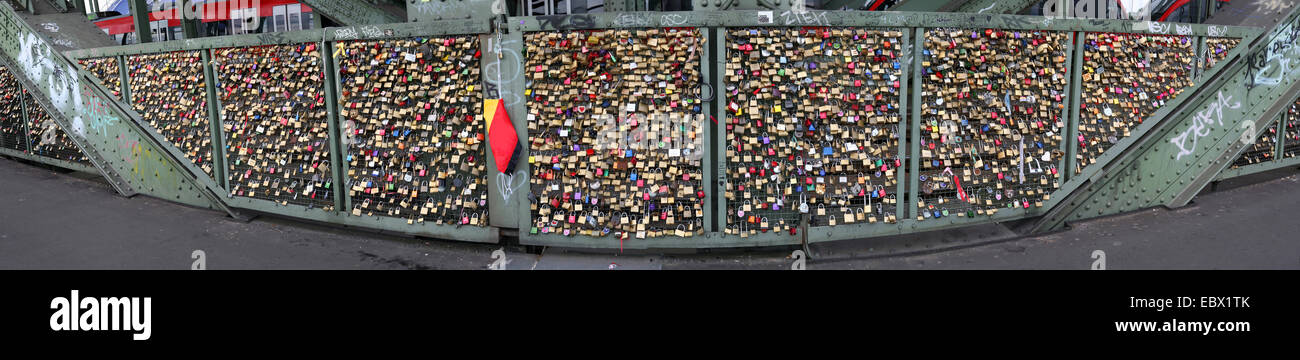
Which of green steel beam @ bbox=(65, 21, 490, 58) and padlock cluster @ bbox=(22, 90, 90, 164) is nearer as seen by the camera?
green steel beam @ bbox=(65, 21, 490, 58)

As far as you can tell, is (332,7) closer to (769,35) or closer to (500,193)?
(500,193)

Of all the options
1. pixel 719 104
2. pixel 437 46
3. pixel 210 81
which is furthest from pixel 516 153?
pixel 210 81

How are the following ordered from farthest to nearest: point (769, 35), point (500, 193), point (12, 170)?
point (12, 170) → point (500, 193) → point (769, 35)

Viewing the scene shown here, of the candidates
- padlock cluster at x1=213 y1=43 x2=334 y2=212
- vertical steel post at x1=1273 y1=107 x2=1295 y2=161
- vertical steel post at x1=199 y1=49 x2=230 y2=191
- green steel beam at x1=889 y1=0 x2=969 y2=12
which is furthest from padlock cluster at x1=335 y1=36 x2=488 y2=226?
vertical steel post at x1=1273 y1=107 x2=1295 y2=161

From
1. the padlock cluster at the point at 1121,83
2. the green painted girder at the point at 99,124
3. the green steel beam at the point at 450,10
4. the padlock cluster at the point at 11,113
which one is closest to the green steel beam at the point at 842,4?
the padlock cluster at the point at 1121,83

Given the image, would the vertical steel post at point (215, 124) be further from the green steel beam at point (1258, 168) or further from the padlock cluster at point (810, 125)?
the green steel beam at point (1258, 168)

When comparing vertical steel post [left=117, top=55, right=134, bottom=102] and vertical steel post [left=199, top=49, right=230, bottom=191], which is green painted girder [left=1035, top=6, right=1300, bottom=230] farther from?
vertical steel post [left=117, top=55, right=134, bottom=102]
